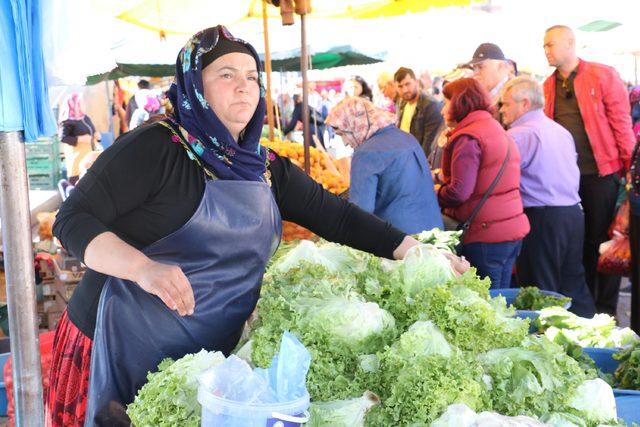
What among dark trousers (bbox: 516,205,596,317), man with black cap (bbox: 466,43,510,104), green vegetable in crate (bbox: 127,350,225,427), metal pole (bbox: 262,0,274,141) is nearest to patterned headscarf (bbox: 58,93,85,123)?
metal pole (bbox: 262,0,274,141)

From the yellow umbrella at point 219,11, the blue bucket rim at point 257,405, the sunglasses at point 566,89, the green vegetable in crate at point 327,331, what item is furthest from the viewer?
the yellow umbrella at point 219,11

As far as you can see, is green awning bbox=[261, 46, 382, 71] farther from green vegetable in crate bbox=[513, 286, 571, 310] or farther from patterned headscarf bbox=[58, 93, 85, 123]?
green vegetable in crate bbox=[513, 286, 571, 310]

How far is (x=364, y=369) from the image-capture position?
2059 millimetres

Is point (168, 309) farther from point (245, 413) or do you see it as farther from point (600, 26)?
point (600, 26)

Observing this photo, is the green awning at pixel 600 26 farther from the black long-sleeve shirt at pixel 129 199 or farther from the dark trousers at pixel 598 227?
the black long-sleeve shirt at pixel 129 199

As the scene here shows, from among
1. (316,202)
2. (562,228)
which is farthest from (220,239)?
(562,228)

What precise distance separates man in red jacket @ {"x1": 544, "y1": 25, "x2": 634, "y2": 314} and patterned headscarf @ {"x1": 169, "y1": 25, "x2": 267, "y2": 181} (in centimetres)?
439

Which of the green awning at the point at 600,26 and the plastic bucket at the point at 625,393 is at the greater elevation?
the green awning at the point at 600,26

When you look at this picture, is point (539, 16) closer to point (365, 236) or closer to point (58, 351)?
point (365, 236)

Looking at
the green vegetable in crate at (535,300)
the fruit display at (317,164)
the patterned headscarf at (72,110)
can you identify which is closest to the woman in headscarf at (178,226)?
the green vegetable in crate at (535,300)

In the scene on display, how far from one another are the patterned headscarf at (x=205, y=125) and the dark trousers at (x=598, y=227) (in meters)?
4.44

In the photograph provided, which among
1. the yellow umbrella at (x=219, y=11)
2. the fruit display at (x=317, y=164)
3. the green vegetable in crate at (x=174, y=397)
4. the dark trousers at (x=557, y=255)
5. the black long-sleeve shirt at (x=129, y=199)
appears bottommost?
the dark trousers at (x=557, y=255)

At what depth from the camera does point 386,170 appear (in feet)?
15.9

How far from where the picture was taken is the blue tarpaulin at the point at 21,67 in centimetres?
190
